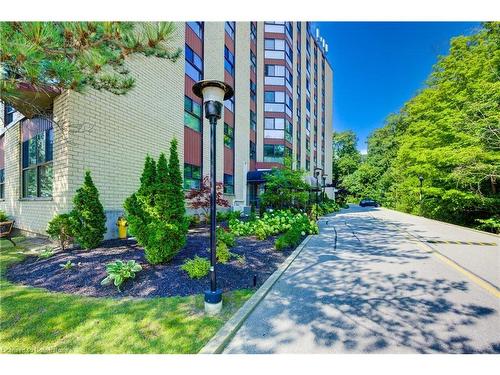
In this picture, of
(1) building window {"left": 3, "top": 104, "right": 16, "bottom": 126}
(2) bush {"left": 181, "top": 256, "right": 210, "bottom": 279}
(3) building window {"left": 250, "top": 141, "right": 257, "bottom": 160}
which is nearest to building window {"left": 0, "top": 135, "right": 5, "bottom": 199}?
(1) building window {"left": 3, "top": 104, "right": 16, "bottom": 126}

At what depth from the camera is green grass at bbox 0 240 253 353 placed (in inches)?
113

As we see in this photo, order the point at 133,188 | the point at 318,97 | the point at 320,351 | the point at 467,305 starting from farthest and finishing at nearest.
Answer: the point at 318,97, the point at 133,188, the point at 467,305, the point at 320,351

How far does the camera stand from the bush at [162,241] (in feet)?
16.7

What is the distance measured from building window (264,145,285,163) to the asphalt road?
720 inches

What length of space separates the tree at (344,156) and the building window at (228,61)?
141 feet

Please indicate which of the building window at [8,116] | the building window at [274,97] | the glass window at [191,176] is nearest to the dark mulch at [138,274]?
the glass window at [191,176]

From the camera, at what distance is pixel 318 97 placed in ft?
128

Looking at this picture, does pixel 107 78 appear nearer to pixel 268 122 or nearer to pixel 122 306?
pixel 122 306

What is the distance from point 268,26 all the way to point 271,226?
23037mm

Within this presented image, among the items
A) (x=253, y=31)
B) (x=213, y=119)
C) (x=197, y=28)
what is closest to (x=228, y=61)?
(x=197, y=28)

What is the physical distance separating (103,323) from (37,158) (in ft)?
29.3
